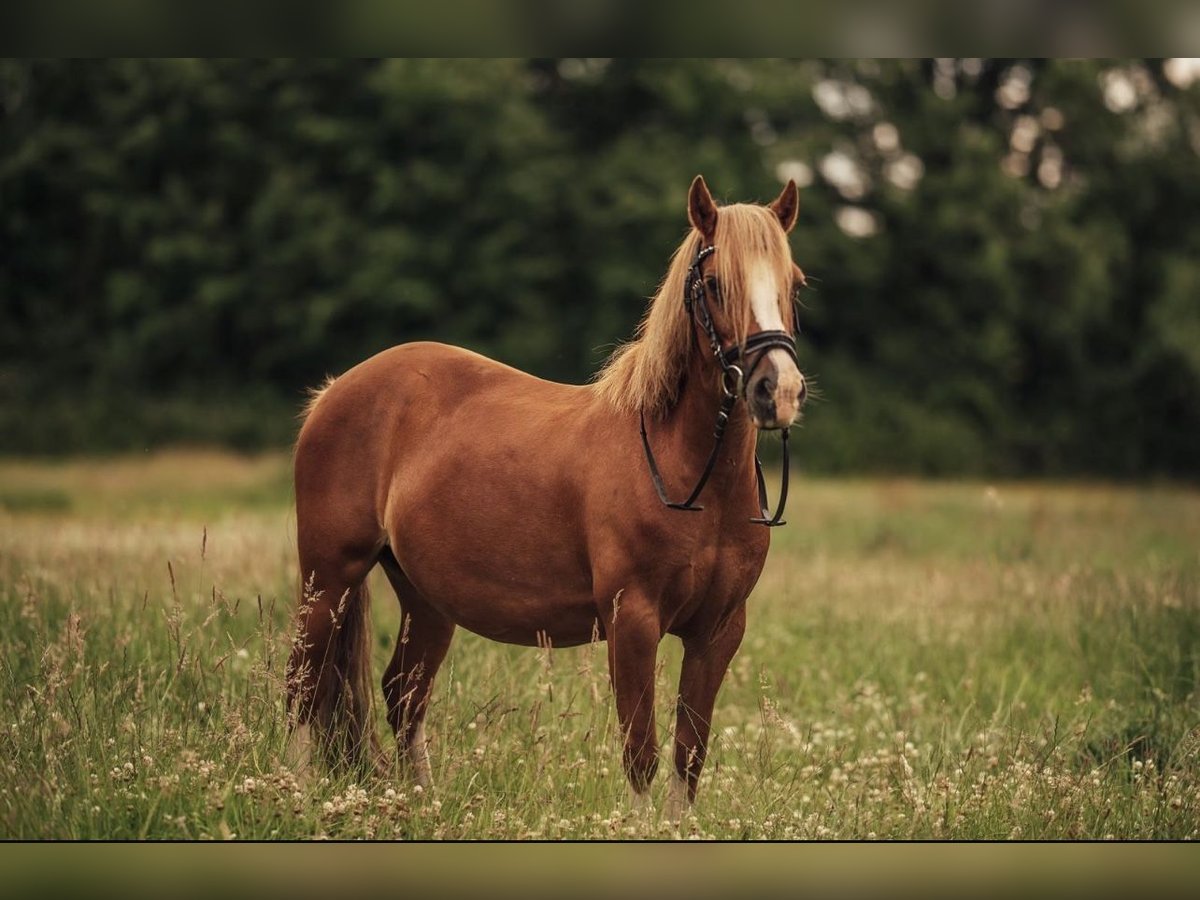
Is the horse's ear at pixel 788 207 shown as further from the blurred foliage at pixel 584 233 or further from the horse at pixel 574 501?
the blurred foliage at pixel 584 233

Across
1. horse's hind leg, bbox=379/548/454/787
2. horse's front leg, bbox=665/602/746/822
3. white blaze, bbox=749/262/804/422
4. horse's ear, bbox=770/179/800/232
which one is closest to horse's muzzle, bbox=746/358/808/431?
white blaze, bbox=749/262/804/422

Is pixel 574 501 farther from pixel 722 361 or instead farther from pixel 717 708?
pixel 717 708

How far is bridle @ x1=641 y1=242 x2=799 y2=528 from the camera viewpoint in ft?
14.2

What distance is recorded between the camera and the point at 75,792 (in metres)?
4.62

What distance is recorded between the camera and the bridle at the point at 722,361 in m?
4.33

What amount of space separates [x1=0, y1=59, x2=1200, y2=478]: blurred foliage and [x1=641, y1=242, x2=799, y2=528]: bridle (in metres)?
16.5

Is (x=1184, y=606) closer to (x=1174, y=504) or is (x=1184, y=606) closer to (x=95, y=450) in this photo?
(x=1174, y=504)

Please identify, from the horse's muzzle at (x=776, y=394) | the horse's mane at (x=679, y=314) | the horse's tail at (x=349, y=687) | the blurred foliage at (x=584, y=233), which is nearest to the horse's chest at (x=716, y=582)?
the horse's mane at (x=679, y=314)

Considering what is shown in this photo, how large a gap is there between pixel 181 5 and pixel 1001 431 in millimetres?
22262

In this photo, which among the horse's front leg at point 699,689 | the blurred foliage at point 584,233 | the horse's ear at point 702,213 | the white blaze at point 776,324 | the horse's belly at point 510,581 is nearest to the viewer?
the white blaze at point 776,324

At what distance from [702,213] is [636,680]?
176 cm

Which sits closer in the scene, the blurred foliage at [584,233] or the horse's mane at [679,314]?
the horse's mane at [679,314]

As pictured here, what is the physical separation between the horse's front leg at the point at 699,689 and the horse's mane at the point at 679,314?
92 cm

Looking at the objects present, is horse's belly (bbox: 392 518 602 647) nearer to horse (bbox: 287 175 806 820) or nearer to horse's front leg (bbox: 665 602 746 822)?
horse (bbox: 287 175 806 820)
